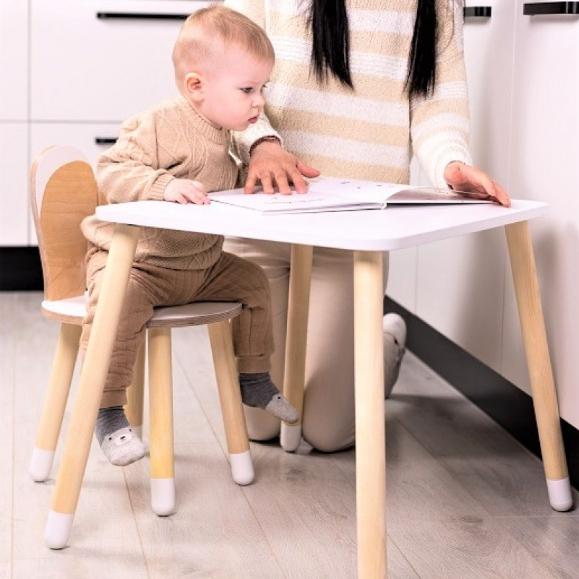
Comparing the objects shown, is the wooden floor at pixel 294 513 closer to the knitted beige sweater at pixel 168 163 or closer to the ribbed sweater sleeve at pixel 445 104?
the knitted beige sweater at pixel 168 163

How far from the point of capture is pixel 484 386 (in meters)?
2.19

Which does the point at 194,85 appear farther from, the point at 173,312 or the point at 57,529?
the point at 57,529

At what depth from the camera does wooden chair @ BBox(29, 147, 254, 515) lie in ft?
5.20

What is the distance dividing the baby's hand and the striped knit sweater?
422mm

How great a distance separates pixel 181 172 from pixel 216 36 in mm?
193

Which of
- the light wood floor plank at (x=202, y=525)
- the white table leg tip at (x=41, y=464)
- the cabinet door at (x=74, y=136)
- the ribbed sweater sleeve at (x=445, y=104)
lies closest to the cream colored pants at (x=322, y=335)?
the light wood floor plank at (x=202, y=525)

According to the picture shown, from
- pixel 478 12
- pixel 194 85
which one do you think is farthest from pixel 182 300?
pixel 478 12

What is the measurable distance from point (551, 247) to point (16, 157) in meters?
1.81

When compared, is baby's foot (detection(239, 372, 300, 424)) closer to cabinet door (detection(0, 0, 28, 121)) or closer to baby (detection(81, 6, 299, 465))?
baby (detection(81, 6, 299, 465))

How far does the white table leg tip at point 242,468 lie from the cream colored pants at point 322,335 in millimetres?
194

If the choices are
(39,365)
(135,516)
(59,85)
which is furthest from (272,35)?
(59,85)

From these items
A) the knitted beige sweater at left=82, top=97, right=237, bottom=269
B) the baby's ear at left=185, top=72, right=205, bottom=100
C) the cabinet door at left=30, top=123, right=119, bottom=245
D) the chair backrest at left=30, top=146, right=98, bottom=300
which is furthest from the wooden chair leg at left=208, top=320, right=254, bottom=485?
the cabinet door at left=30, top=123, right=119, bottom=245

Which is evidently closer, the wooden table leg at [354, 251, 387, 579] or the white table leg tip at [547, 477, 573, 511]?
the wooden table leg at [354, 251, 387, 579]

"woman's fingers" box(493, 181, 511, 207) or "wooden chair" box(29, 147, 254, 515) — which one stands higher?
"woman's fingers" box(493, 181, 511, 207)
